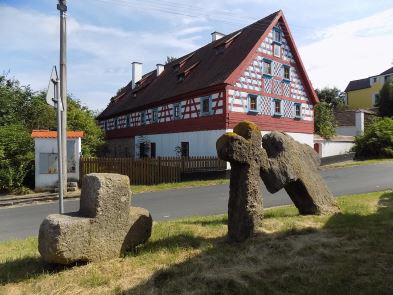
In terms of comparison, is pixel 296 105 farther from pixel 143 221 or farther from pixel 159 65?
pixel 143 221

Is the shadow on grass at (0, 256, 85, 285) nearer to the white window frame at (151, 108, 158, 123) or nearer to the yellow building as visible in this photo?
the white window frame at (151, 108, 158, 123)

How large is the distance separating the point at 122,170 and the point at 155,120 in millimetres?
11214

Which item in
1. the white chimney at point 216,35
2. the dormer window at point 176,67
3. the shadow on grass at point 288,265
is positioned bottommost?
the shadow on grass at point 288,265

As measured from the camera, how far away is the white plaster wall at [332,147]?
104ft

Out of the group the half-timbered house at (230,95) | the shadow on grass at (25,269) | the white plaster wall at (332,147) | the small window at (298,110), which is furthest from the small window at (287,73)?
the shadow on grass at (25,269)

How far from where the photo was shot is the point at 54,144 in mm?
15961

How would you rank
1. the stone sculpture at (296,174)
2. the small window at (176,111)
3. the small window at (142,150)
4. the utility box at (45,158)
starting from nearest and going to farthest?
the stone sculpture at (296,174), the utility box at (45,158), the small window at (176,111), the small window at (142,150)

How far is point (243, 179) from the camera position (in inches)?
231

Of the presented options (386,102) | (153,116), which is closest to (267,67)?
(153,116)

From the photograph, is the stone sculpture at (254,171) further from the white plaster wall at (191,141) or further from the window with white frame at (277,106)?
the window with white frame at (277,106)

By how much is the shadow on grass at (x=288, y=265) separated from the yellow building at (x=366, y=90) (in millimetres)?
55504

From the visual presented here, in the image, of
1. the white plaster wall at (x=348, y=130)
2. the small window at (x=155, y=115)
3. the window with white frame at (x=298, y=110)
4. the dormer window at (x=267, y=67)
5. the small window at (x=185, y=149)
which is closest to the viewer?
the dormer window at (x=267, y=67)

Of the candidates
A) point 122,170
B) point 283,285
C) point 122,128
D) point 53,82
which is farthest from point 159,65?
point 283,285

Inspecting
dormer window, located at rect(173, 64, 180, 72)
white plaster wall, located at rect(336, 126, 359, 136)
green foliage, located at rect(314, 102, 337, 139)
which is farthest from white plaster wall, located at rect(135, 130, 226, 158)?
white plaster wall, located at rect(336, 126, 359, 136)
